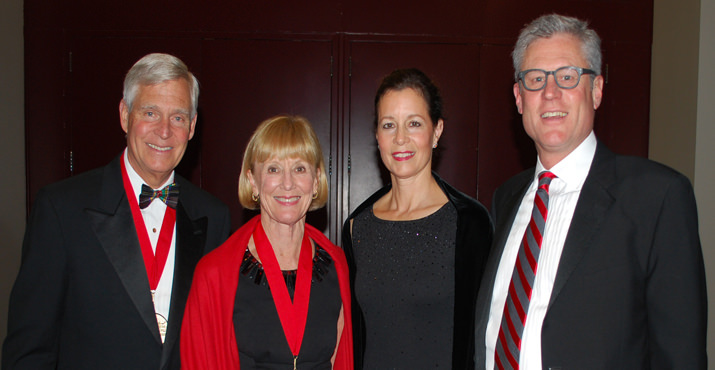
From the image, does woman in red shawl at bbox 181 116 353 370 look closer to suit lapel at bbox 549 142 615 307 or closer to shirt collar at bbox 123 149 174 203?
shirt collar at bbox 123 149 174 203

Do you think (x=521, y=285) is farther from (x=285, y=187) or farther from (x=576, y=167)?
(x=285, y=187)

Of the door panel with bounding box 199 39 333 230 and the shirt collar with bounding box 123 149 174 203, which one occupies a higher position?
the door panel with bounding box 199 39 333 230

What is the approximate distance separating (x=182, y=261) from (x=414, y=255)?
1090 mm

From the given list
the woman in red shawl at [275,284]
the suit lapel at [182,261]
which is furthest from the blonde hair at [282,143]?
the suit lapel at [182,261]

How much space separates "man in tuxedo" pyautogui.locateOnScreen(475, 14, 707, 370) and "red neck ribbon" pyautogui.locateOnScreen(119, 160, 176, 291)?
1422 millimetres

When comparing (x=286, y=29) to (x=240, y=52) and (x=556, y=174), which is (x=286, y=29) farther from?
(x=556, y=174)

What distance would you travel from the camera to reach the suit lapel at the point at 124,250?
6.89ft

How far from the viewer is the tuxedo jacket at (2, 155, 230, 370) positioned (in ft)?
6.63

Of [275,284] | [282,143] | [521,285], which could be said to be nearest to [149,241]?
[275,284]

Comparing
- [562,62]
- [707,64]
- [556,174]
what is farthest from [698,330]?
[707,64]

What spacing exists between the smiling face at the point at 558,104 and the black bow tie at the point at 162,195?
1.61 meters

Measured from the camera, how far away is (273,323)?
2297mm

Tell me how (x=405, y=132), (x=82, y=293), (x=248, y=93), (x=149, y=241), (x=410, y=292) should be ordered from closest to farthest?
(x=82, y=293) → (x=149, y=241) → (x=410, y=292) → (x=405, y=132) → (x=248, y=93)

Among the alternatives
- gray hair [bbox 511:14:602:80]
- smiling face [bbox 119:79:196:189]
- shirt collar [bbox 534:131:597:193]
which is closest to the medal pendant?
smiling face [bbox 119:79:196:189]
